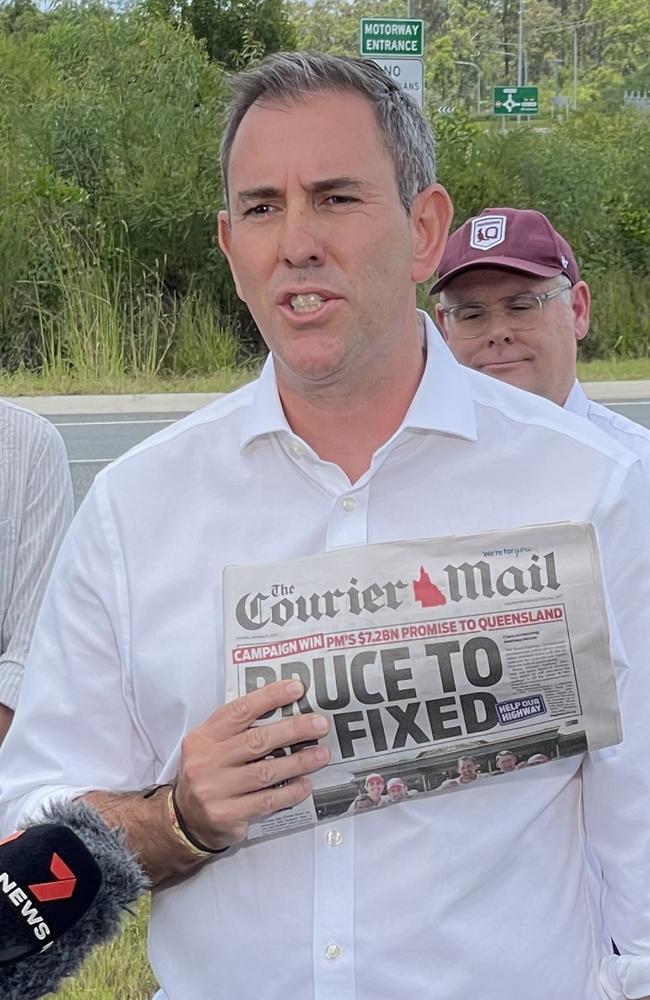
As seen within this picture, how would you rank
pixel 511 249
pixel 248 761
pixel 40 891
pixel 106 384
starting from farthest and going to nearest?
1. pixel 106 384
2. pixel 511 249
3. pixel 248 761
4. pixel 40 891

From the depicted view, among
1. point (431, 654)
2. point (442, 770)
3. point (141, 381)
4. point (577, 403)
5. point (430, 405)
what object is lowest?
point (141, 381)

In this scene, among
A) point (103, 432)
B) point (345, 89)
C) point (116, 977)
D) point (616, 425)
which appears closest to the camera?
point (345, 89)

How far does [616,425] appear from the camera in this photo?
302 centimetres

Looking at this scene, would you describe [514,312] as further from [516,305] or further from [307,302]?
[307,302]

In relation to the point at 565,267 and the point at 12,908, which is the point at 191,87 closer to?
the point at 565,267

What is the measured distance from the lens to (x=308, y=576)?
1.67 m

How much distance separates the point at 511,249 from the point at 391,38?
6.95m

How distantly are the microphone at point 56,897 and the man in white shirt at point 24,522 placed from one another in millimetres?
877

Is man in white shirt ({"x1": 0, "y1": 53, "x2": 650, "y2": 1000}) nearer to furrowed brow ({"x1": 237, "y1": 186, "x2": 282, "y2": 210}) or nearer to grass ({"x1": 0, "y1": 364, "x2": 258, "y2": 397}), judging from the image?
furrowed brow ({"x1": 237, "y1": 186, "x2": 282, "y2": 210})

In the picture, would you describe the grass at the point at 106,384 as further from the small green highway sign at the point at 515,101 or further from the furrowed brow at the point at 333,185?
the furrowed brow at the point at 333,185

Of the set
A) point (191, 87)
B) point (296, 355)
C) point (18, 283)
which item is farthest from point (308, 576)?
point (191, 87)

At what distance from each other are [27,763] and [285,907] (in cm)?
40

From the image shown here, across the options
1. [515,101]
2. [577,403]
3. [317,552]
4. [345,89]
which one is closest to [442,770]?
[317,552]

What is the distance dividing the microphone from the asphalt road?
6.74 m
